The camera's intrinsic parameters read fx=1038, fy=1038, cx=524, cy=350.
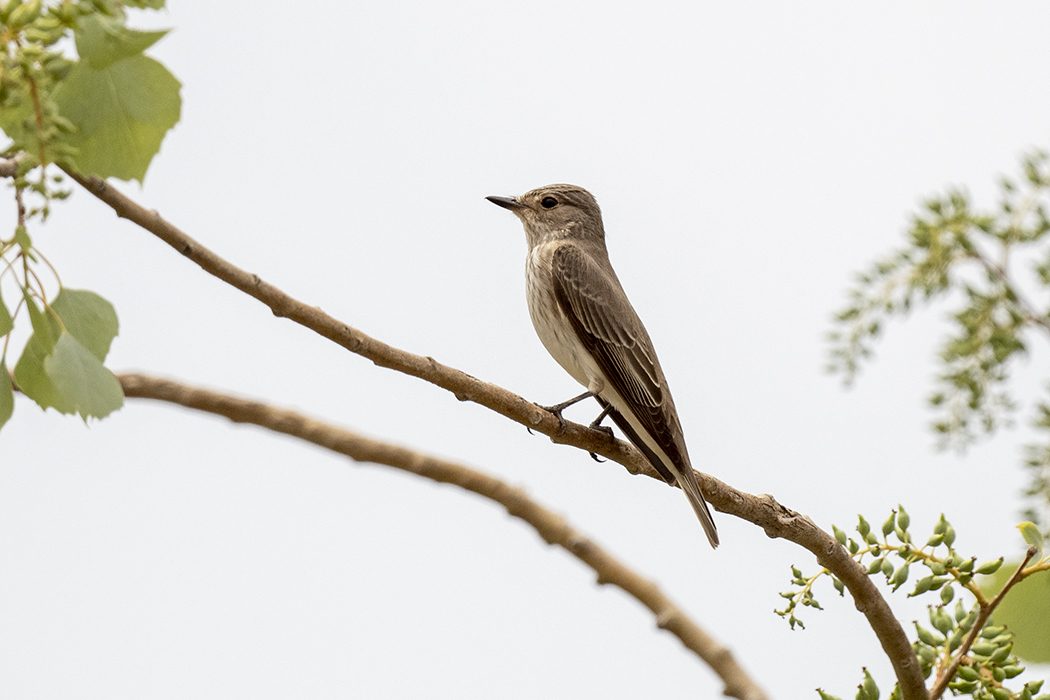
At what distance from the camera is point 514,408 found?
97.0 inches

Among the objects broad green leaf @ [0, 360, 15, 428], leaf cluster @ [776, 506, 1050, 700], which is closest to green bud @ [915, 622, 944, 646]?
leaf cluster @ [776, 506, 1050, 700]

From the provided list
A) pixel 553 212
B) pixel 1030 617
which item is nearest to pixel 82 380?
pixel 1030 617

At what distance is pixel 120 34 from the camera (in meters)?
1.30

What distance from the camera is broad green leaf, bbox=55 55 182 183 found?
1505 millimetres

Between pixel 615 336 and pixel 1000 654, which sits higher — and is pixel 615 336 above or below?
above

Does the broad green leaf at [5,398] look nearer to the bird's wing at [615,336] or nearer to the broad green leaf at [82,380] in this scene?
the broad green leaf at [82,380]

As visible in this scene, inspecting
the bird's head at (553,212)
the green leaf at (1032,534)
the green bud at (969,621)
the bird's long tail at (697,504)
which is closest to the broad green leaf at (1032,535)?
the green leaf at (1032,534)

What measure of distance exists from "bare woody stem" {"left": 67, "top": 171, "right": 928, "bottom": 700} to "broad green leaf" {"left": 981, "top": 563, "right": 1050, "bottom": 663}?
233mm

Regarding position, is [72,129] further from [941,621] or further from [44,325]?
[941,621]

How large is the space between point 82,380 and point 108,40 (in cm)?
47

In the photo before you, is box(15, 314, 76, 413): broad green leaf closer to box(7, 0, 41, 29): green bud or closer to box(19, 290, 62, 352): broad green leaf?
box(19, 290, 62, 352): broad green leaf

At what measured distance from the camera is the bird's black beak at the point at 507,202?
17.1ft

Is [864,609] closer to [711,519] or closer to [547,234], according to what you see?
[711,519]

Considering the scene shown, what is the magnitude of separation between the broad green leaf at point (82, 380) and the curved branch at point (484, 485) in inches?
9.9
